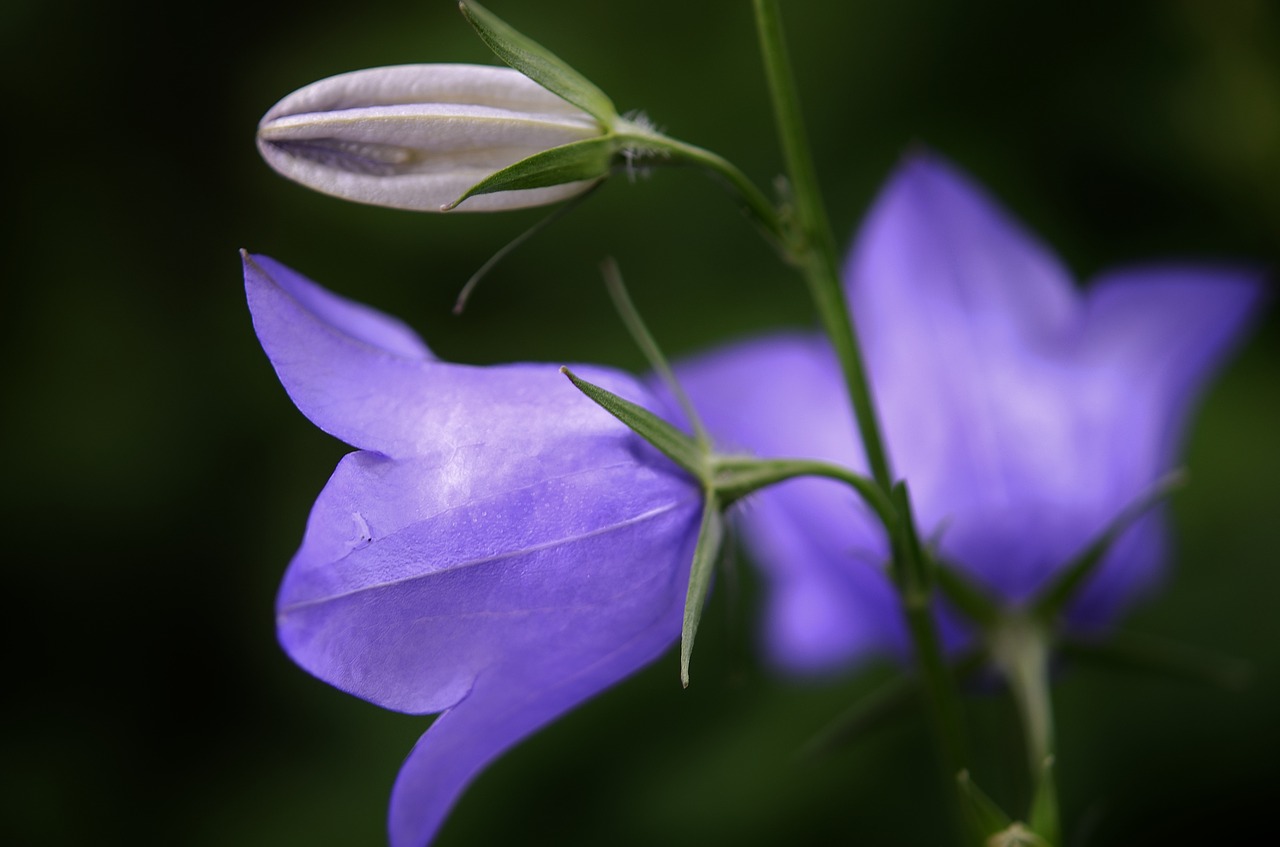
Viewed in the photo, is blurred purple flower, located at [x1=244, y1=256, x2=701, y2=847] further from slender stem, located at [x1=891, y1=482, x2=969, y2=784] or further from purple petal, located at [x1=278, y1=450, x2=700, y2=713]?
slender stem, located at [x1=891, y1=482, x2=969, y2=784]

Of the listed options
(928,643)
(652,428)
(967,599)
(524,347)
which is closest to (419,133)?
(652,428)

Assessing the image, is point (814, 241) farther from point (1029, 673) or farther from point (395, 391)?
point (1029, 673)

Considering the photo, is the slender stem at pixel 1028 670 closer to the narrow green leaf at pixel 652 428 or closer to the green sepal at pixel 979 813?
the green sepal at pixel 979 813

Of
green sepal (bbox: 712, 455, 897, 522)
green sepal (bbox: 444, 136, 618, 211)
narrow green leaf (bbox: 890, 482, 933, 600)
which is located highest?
green sepal (bbox: 444, 136, 618, 211)

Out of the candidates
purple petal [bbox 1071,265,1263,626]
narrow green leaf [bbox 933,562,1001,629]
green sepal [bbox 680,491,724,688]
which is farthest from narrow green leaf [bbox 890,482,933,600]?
purple petal [bbox 1071,265,1263,626]

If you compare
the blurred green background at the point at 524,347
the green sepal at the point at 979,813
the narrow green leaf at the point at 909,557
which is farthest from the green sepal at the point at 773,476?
the blurred green background at the point at 524,347

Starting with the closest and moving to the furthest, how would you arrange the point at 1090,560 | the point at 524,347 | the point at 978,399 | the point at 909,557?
1. the point at 909,557
2. the point at 1090,560
3. the point at 978,399
4. the point at 524,347

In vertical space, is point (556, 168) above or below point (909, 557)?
above
